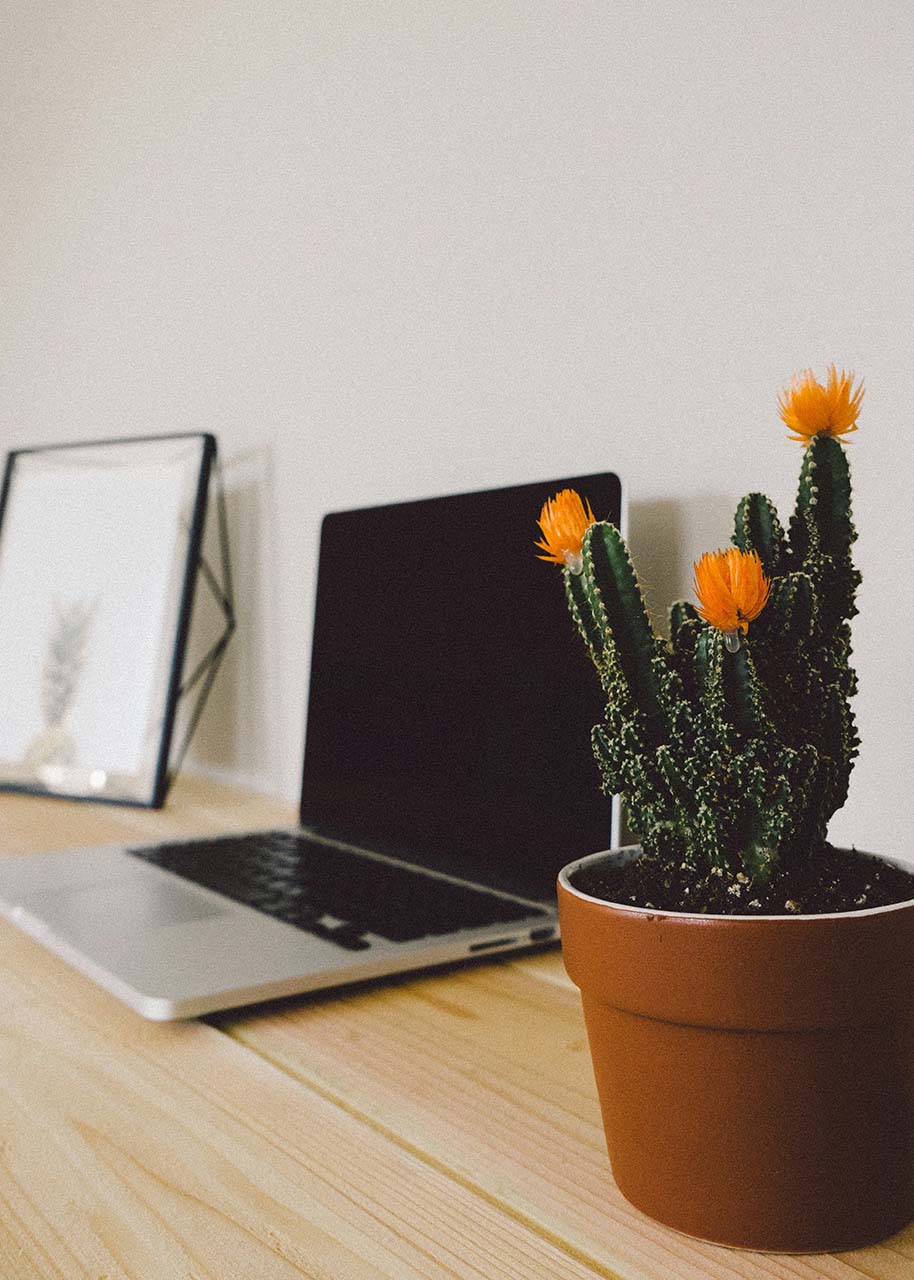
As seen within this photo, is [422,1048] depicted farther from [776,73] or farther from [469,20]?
[469,20]

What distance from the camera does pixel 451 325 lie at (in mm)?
911

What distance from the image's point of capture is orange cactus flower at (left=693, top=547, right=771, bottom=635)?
34cm

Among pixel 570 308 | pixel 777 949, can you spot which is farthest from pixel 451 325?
pixel 777 949

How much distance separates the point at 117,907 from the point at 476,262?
22.5 inches

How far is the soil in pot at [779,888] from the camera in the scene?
1.17 feet

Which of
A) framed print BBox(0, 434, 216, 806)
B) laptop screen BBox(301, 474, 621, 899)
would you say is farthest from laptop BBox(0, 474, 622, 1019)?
framed print BBox(0, 434, 216, 806)

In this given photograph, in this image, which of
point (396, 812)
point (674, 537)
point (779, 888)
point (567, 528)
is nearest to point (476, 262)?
point (674, 537)

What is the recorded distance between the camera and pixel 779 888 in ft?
1.18

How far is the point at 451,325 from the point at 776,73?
0.34 meters

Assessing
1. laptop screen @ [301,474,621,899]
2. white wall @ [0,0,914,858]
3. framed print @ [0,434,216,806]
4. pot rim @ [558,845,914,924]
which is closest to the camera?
pot rim @ [558,845,914,924]

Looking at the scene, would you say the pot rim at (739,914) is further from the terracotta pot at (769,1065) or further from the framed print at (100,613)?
the framed print at (100,613)

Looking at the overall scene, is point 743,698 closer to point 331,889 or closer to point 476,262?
point 331,889

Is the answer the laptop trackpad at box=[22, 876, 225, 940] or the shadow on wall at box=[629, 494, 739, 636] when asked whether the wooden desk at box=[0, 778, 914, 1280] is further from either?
the shadow on wall at box=[629, 494, 739, 636]

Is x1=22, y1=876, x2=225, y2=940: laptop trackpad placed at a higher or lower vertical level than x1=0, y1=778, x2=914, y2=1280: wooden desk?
higher
